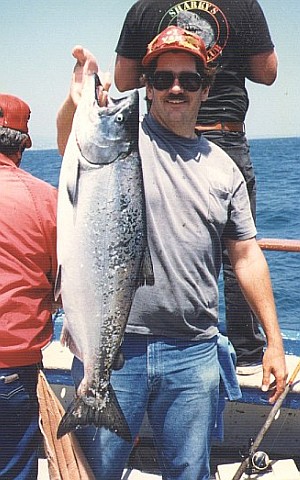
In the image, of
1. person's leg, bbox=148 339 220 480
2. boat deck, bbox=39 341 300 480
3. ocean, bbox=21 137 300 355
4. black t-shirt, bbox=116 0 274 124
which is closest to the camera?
person's leg, bbox=148 339 220 480

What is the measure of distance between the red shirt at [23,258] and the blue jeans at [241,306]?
1.42m

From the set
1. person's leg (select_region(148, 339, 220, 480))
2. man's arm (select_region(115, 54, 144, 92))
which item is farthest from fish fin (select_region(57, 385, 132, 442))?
man's arm (select_region(115, 54, 144, 92))

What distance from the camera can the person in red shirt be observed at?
8.37 feet

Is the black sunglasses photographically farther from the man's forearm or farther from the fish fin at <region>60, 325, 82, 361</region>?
the fish fin at <region>60, 325, 82, 361</region>

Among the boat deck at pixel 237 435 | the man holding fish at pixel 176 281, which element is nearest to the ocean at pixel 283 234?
the boat deck at pixel 237 435

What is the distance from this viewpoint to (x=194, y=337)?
104 inches

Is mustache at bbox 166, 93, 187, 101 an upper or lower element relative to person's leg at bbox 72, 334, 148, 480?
upper

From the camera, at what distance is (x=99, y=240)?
7.24 feet

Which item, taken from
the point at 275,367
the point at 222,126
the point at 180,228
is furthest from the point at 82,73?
the point at 222,126

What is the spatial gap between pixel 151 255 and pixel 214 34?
1479 mm

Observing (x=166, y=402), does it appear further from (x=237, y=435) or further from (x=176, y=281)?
(x=237, y=435)

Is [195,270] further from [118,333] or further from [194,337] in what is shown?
[118,333]

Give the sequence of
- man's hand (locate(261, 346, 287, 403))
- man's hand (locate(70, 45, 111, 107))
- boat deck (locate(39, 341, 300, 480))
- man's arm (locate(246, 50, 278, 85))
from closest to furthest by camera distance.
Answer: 1. man's hand (locate(70, 45, 111, 107))
2. man's hand (locate(261, 346, 287, 403))
3. man's arm (locate(246, 50, 278, 85))
4. boat deck (locate(39, 341, 300, 480))

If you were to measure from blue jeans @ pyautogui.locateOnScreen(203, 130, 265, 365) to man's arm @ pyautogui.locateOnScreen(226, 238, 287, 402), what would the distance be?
94cm
